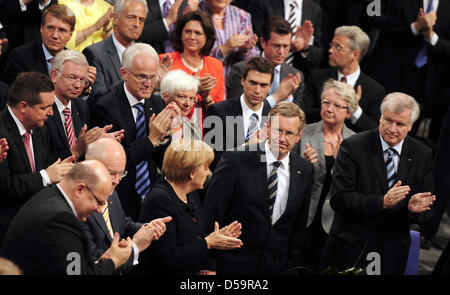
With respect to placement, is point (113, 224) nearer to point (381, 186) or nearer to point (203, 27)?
point (381, 186)

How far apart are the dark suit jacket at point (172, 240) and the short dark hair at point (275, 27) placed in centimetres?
270

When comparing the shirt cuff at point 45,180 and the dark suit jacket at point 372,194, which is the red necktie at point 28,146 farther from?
the dark suit jacket at point 372,194

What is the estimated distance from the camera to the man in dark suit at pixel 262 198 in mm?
4605

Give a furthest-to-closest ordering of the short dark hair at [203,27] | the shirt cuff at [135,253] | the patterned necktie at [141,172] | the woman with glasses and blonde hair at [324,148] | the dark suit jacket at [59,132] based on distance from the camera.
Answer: the short dark hair at [203,27] → the woman with glasses and blonde hair at [324,148] → the patterned necktie at [141,172] → the dark suit jacket at [59,132] → the shirt cuff at [135,253]

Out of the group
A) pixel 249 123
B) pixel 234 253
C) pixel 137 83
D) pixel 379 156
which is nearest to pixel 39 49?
pixel 137 83

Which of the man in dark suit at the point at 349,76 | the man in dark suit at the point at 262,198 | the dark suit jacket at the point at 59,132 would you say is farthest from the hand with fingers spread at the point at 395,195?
the dark suit jacket at the point at 59,132

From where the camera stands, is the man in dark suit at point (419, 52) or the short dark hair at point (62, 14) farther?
the man in dark suit at point (419, 52)

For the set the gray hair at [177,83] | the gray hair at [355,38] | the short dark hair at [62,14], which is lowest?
the gray hair at [177,83]

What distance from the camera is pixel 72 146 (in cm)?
499

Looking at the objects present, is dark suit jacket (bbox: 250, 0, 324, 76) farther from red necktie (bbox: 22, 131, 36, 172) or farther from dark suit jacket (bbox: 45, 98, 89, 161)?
red necktie (bbox: 22, 131, 36, 172)

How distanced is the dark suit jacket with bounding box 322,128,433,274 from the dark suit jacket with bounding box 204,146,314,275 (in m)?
0.44

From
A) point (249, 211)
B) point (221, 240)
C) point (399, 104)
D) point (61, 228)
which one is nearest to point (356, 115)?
point (399, 104)

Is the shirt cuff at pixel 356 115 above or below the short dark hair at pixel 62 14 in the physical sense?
below

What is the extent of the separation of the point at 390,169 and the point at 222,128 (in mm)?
1317
